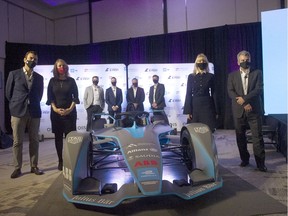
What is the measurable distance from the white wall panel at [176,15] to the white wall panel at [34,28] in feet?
12.5

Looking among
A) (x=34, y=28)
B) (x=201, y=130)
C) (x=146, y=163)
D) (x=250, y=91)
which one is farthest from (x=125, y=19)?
(x=146, y=163)

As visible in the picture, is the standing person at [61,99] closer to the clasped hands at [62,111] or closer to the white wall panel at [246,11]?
the clasped hands at [62,111]

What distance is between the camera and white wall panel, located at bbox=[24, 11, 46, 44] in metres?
8.20

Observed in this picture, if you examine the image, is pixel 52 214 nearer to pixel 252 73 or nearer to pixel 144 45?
pixel 252 73

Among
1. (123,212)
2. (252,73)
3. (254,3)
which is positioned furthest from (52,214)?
(254,3)

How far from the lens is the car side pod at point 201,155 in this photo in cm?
217

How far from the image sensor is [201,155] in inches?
92.7

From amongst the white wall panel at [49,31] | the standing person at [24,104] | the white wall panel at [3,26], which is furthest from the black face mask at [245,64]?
the white wall panel at [49,31]

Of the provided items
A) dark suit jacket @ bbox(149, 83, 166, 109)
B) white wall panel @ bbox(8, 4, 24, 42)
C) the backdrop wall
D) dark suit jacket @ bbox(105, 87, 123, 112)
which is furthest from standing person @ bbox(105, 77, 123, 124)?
white wall panel @ bbox(8, 4, 24, 42)

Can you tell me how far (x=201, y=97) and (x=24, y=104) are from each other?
6.43ft

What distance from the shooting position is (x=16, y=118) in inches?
126

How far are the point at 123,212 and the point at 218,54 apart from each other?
5993 millimetres

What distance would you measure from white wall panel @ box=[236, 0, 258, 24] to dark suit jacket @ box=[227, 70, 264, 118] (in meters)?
4.33

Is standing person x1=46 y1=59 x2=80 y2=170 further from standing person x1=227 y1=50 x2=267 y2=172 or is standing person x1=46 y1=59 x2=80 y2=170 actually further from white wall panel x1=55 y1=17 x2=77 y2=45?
white wall panel x1=55 y1=17 x2=77 y2=45
